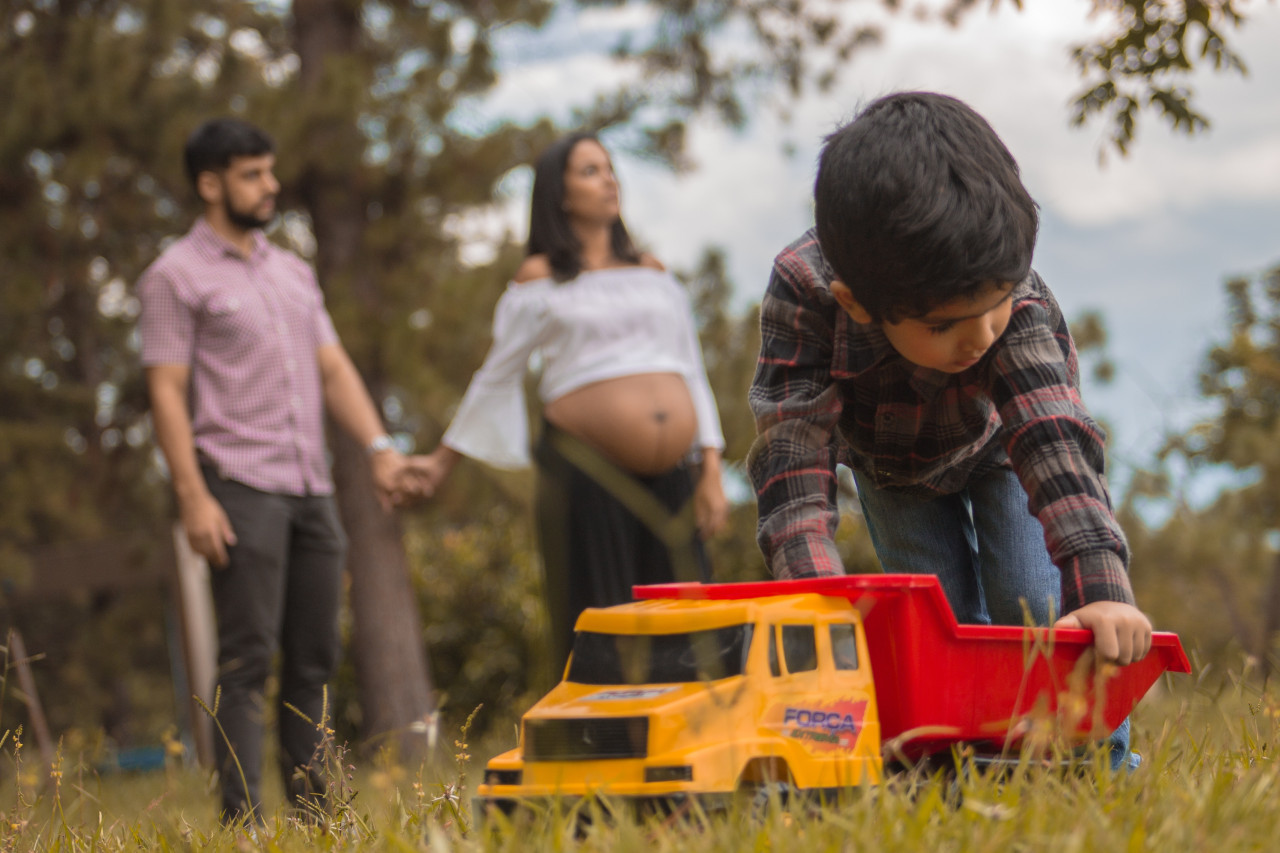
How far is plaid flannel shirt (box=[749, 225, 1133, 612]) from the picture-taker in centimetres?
196

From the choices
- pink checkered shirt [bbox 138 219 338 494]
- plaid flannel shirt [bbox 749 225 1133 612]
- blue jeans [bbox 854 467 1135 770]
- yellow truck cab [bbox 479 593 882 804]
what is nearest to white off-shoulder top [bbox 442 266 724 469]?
pink checkered shirt [bbox 138 219 338 494]

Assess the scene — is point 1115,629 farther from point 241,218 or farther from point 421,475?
point 241,218

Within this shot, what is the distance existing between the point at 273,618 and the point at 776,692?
2084 millimetres

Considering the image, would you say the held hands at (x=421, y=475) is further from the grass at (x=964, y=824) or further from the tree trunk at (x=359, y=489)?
the tree trunk at (x=359, y=489)

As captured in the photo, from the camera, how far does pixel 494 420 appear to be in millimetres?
3896

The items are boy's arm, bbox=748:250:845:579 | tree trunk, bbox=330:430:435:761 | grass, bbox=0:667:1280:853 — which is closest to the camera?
grass, bbox=0:667:1280:853

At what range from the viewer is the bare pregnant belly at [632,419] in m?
3.42

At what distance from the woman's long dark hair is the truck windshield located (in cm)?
216

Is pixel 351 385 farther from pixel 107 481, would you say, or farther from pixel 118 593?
pixel 118 593

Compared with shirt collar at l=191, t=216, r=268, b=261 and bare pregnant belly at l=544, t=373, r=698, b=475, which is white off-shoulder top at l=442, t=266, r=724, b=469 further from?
shirt collar at l=191, t=216, r=268, b=261

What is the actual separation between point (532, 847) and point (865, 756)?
510mm

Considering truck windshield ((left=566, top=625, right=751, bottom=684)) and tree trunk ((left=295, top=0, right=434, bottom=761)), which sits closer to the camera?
truck windshield ((left=566, top=625, right=751, bottom=684))

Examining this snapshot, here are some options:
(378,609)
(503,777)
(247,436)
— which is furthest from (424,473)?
(378,609)

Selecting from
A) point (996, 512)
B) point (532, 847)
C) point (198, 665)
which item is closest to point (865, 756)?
point (532, 847)
